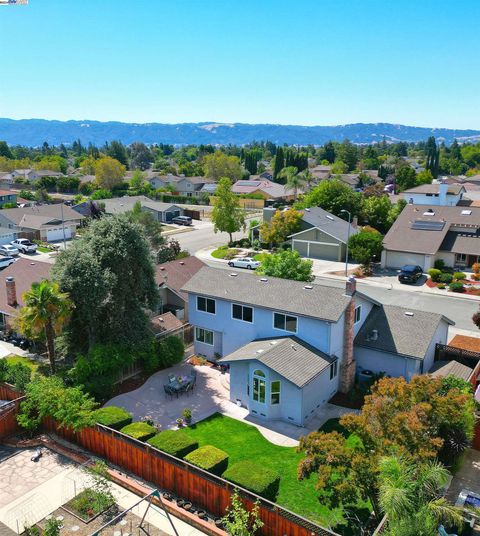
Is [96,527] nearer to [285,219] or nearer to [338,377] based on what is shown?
[338,377]

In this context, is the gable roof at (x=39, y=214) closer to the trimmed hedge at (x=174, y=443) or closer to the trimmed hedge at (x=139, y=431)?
the trimmed hedge at (x=139, y=431)

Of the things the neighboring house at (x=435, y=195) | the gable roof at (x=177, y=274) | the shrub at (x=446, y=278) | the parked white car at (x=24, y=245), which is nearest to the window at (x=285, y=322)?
the gable roof at (x=177, y=274)

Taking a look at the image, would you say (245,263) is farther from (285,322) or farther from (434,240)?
(285,322)

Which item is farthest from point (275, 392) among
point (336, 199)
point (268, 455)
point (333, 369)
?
point (336, 199)

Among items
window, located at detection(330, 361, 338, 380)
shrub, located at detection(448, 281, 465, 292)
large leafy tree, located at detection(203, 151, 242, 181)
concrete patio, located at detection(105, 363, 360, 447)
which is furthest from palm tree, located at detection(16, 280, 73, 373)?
large leafy tree, located at detection(203, 151, 242, 181)

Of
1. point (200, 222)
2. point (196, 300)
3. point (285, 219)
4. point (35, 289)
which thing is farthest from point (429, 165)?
point (35, 289)
